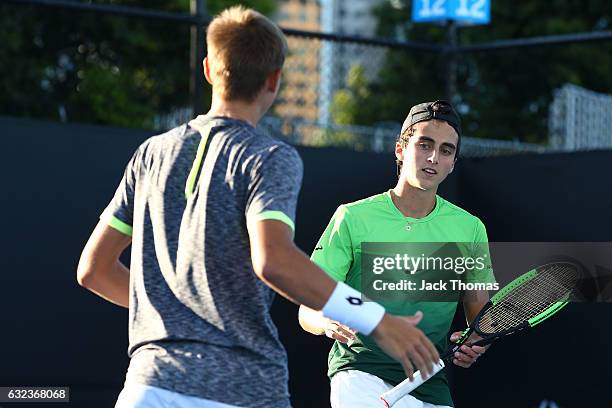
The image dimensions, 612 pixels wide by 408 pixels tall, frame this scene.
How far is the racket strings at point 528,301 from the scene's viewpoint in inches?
Answer: 159

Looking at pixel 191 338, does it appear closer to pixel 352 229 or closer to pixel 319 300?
pixel 319 300

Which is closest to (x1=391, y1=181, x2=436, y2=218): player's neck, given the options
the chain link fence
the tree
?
the chain link fence

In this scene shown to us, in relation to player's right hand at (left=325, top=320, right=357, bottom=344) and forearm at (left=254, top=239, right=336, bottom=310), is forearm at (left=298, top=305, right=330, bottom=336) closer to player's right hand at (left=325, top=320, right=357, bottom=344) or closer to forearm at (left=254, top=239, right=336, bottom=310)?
player's right hand at (left=325, top=320, right=357, bottom=344)

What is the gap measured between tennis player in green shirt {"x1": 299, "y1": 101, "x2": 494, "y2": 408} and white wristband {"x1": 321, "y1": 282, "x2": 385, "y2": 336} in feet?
4.30

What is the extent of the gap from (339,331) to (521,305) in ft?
2.92

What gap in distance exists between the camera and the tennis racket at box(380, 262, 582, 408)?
3.97 meters

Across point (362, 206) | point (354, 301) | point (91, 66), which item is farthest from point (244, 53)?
point (91, 66)

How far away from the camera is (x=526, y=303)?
419 cm

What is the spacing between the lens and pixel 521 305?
4.17 m

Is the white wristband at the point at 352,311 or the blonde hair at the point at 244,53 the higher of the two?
the blonde hair at the point at 244,53

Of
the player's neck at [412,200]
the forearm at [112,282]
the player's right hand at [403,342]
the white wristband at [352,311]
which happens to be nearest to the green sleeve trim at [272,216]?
the white wristband at [352,311]

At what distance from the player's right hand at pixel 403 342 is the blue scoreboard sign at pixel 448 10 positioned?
14.3 feet

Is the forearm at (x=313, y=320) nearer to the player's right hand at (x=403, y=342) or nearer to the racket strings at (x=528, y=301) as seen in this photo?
the racket strings at (x=528, y=301)

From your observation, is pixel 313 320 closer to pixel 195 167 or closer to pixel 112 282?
pixel 112 282
